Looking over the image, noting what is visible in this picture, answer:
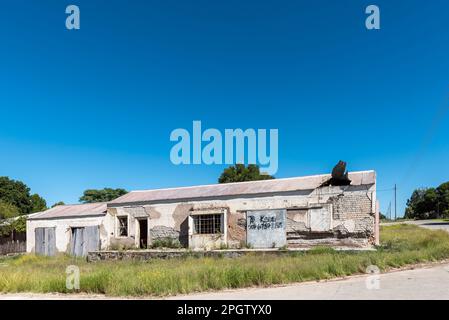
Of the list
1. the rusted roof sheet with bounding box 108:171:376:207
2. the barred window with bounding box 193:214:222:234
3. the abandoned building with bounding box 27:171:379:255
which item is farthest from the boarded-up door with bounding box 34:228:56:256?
the barred window with bounding box 193:214:222:234

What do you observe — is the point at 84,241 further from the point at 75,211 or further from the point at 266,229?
the point at 266,229

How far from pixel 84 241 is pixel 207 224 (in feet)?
28.1

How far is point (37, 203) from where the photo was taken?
208 feet

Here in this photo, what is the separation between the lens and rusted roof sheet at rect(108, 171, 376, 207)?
2067 cm

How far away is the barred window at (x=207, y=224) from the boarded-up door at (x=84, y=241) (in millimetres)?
6813

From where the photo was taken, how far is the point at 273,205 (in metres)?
21.4

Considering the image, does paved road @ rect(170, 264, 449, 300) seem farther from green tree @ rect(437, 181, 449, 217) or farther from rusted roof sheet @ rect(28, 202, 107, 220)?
green tree @ rect(437, 181, 449, 217)

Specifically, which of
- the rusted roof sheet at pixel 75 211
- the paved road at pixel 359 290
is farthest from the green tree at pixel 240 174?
the paved road at pixel 359 290

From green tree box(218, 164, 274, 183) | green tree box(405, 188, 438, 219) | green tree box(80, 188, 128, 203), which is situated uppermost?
green tree box(218, 164, 274, 183)

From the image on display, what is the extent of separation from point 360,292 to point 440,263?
6452 mm

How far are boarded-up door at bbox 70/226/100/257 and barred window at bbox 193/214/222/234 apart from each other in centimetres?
681

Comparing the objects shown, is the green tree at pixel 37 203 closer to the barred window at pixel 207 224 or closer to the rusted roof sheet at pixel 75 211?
the rusted roof sheet at pixel 75 211

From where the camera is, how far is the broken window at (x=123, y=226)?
83.9 ft
